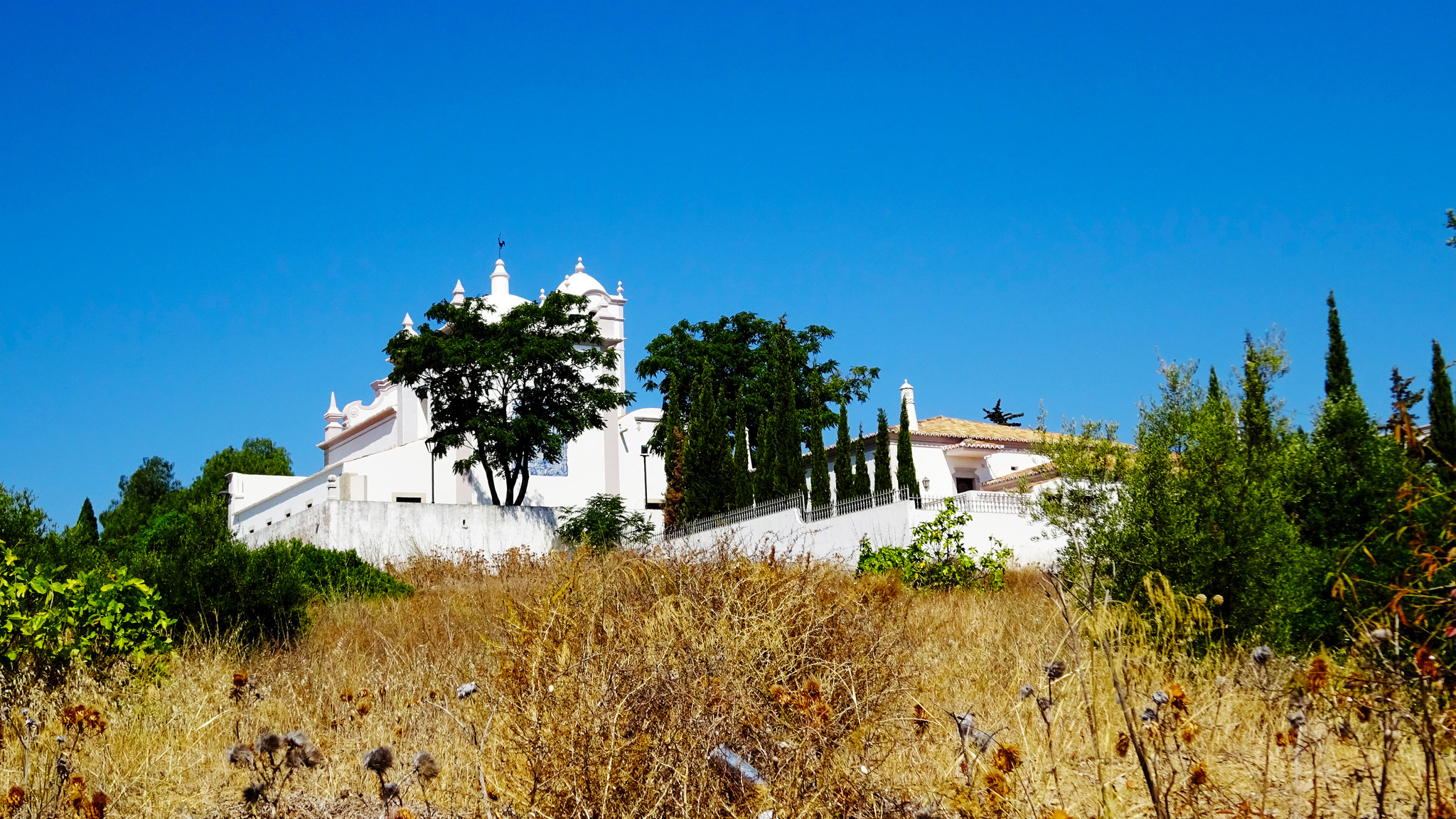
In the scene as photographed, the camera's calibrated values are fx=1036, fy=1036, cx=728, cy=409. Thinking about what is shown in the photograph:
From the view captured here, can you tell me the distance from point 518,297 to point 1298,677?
32.5 metres

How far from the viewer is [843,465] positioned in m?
27.7

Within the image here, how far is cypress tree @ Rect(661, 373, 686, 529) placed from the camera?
28781 mm

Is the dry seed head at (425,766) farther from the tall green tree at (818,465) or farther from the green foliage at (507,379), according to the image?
the green foliage at (507,379)

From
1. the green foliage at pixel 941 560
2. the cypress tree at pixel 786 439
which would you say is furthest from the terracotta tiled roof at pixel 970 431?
the green foliage at pixel 941 560

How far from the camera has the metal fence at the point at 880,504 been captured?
1878 centimetres

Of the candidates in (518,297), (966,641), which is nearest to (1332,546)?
(966,641)

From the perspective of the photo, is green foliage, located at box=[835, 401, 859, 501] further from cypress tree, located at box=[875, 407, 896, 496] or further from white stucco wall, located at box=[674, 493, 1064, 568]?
white stucco wall, located at box=[674, 493, 1064, 568]

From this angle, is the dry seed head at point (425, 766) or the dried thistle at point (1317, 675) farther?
the dried thistle at point (1317, 675)

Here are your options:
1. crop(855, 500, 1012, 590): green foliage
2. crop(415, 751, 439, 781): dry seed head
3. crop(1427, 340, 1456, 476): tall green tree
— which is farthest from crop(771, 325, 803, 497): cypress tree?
crop(415, 751, 439, 781): dry seed head

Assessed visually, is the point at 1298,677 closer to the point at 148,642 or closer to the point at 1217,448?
the point at 1217,448

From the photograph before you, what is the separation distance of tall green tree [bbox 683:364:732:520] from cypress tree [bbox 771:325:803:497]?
4.52 feet

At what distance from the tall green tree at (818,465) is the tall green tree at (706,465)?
2398mm

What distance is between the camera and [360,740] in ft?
18.8

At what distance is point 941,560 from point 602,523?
36.4 ft
